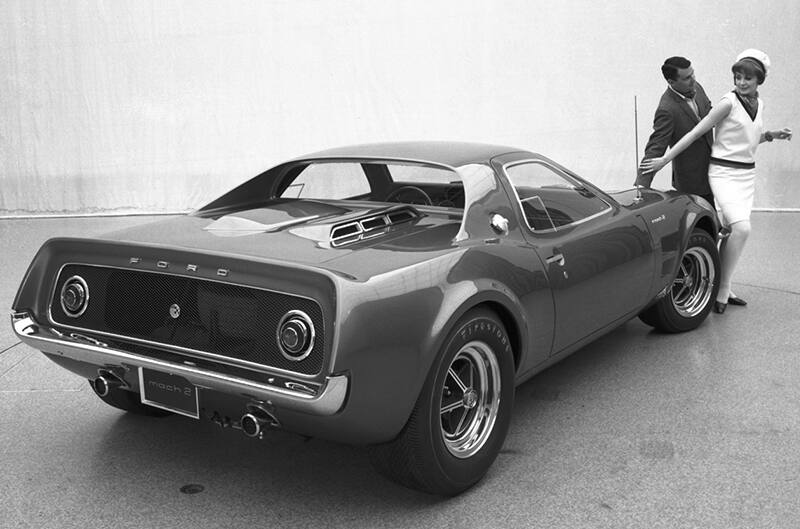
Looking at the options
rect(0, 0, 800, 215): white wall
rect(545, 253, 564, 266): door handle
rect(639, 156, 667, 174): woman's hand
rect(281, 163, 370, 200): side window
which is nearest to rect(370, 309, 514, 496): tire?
rect(545, 253, 564, 266): door handle

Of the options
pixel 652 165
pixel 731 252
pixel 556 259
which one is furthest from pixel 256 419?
pixel 731 252

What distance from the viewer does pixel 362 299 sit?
273 cm

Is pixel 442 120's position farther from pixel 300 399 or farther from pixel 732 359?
pixel 300 399

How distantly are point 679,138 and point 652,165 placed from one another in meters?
0.37

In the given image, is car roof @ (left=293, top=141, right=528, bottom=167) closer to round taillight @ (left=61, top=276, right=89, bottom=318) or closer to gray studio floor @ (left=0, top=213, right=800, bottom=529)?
gray studio floor @ (left=0, top=213, right=800, bottom=529)

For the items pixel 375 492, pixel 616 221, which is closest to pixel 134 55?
pixel 616 221

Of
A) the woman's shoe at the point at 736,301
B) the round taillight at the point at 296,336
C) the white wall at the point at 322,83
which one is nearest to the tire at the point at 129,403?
the round taillight at the point at 296,336

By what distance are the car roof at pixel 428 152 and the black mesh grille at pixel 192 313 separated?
1.29 metres

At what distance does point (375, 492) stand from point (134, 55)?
8.54 meters

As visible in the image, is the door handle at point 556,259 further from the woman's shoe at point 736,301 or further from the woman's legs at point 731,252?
the woman's shoe at point 736,301

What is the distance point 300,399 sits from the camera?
2.69 meters

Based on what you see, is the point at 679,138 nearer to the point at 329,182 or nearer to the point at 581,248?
the point at 581,248

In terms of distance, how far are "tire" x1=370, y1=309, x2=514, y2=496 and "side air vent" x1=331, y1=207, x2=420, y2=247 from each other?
0.55m

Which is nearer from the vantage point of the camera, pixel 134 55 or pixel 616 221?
pixel 616 221
